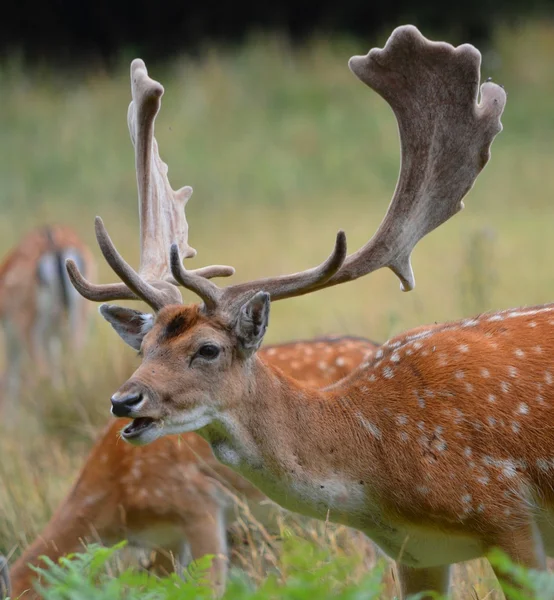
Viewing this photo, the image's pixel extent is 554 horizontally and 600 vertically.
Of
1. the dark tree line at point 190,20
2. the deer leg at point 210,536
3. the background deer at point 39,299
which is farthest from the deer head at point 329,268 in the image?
the dark tree line at point 190,20

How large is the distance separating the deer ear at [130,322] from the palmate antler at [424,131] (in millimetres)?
449

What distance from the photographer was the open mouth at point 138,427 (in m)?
3.56

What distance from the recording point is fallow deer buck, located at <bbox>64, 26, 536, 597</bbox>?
362cm

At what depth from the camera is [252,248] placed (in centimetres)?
1384

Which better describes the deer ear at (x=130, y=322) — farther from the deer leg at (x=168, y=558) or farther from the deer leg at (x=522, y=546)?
the deer leg at (x=168, y=558)

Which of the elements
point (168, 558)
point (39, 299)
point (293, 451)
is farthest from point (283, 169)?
point (293, 451)

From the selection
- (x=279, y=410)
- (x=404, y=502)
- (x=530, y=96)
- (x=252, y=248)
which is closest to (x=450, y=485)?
(x=404, y=502)

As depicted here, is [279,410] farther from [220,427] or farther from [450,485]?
[450,485]

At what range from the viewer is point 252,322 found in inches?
149

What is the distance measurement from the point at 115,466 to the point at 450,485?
2102mm

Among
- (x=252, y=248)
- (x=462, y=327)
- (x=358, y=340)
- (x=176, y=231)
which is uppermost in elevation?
(x=176, y=231)

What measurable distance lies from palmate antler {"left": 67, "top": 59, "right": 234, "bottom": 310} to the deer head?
2.9 inches

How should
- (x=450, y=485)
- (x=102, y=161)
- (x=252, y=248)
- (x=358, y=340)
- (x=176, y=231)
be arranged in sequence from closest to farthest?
1. (x=450, y=485)
2. (x=176, y=231)
3. (x=358, y=340)
4. (x=252, y=248)
5. (x=102, y=161)

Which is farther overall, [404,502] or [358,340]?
[358,340]
